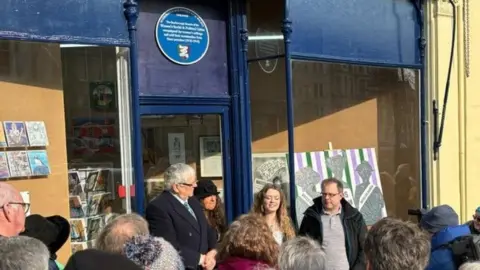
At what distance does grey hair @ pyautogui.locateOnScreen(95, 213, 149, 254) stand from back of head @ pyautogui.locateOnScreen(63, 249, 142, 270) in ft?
2.44

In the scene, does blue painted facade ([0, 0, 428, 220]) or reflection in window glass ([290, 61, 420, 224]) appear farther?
reflection in window glass ([290, 61, 420, 224])

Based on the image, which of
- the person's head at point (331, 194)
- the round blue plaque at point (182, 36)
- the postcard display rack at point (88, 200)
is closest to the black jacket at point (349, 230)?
the person's head at point (331, 194)

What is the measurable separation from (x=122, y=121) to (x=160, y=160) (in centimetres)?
72

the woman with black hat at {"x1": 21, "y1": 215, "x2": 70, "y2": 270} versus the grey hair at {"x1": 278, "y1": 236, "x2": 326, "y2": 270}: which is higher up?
the woman with black hat at {"x1": 21, "y1": 215, "x2": 70, "y2": 270}

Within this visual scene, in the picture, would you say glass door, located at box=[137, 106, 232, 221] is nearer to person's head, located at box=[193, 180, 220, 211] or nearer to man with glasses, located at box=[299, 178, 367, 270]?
person's head, located at box=[193, 180, 220, 211]

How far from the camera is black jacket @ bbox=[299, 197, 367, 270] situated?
561 centimetres

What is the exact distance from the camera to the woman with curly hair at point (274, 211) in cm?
568

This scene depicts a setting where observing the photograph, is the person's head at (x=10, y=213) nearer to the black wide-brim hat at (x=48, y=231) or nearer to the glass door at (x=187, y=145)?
the black wide-brim hat at (x=48, y=231)

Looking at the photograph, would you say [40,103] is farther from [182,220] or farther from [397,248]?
[397,248]

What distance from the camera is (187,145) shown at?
6551 millimetres

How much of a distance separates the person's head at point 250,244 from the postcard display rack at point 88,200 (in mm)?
2079

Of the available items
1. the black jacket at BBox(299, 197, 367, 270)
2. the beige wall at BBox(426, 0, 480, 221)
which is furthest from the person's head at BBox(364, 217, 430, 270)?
the beige wall at BBox(426, 0, 480, 221)

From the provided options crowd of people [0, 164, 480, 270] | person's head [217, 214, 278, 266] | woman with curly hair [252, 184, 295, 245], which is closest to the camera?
crowd of people [0, 164, 480, 270]

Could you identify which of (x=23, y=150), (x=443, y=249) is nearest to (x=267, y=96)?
(x=23, y=150)
